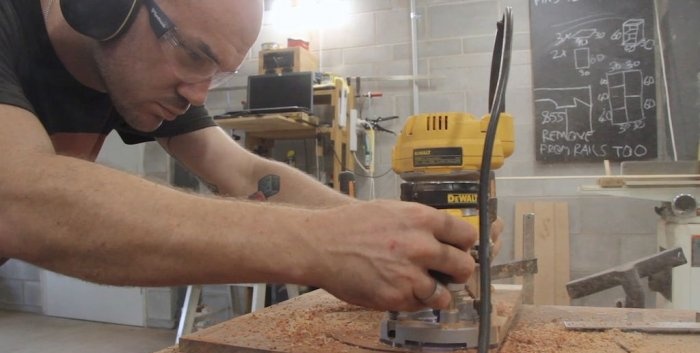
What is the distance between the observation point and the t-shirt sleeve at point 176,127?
52.5 inches

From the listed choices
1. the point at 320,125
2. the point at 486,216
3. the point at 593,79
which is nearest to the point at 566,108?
the point at 593,79

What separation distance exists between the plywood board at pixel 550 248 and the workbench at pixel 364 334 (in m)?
1.68

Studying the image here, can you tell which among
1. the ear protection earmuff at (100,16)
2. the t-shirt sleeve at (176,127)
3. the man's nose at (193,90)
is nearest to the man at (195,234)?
the ear protection earmuff at (100,16)

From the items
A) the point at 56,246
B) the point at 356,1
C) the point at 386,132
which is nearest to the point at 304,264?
the point at 56,246

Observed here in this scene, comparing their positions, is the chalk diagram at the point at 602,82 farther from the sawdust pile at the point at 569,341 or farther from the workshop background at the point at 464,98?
the sawdust pile at the point at 569,341

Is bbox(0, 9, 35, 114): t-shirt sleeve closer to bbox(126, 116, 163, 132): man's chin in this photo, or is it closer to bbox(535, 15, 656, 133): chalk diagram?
bbox(126, 116, 163, 132): man's chin

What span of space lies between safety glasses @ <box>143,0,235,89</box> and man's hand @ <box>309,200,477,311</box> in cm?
56

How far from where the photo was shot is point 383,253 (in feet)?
1.92

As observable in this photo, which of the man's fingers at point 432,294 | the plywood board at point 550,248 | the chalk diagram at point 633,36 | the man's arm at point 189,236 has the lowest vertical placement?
the plywood board at point 550,248

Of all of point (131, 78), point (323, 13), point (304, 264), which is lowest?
point (304, 264)

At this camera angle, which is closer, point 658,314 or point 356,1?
point 658,314

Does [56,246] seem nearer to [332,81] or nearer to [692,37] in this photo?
[332,81]

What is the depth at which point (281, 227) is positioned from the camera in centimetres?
58

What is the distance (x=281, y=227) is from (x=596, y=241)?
266 cm
